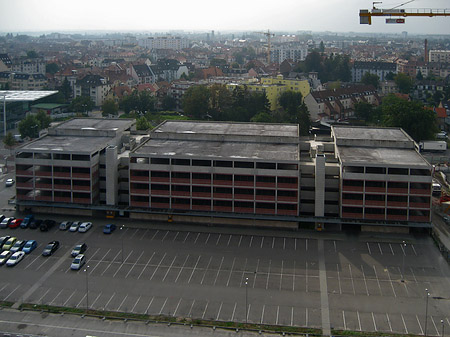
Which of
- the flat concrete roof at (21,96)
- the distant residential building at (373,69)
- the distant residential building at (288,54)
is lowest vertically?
the flat concrete roof at (21,96)

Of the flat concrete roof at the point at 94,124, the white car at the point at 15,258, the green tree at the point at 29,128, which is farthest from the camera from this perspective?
the green tree at the point at 29,128

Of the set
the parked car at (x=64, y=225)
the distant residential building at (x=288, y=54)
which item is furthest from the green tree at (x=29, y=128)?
the distant residential building at (x=288, y=54)

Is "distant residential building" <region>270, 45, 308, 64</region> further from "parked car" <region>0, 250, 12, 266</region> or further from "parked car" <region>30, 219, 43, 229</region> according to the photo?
"parked car" <region>0, 250, 12, 266</region>

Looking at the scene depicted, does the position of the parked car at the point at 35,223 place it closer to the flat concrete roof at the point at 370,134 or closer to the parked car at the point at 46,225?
the parked car at the point at 46,225

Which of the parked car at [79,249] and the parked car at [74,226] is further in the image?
the parked car at [74,226]

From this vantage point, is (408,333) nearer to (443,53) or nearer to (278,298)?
(278,298)

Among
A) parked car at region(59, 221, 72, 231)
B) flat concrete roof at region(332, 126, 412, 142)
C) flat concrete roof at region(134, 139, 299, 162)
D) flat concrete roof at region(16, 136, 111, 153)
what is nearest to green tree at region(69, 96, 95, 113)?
flat concrete roof at region(16, 136, 111, 153)
